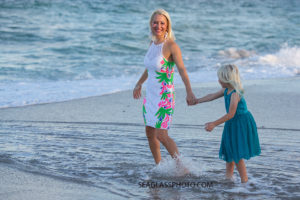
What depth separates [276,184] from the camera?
13.6 ft

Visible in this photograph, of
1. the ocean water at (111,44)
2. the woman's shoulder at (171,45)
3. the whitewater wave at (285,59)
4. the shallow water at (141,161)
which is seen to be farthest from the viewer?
the whitewater wave at (285,59)

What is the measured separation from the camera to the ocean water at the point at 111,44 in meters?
12.1

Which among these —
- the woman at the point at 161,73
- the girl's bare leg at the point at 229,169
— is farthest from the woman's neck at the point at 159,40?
the girl's bare leg at the point at 229,169

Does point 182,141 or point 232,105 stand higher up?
point 232,105

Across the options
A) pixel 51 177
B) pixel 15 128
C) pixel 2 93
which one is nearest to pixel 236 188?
pixel 51 177

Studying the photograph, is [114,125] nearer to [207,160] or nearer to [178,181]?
[207,160]

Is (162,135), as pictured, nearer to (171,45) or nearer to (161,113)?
(161,113)

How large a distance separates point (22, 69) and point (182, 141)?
9.13 metres

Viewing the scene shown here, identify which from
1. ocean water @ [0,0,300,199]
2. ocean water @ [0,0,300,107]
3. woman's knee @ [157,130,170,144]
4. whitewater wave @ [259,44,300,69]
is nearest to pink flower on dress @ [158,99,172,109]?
woman's knee @ [157,130,170,144]

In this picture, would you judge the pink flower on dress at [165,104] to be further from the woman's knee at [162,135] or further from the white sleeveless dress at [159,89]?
the woman's knee at [162,135]

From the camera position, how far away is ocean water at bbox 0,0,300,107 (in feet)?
39.7

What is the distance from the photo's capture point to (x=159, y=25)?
4.25 meters

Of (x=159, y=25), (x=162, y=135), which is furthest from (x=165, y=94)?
(x=159, y=25)

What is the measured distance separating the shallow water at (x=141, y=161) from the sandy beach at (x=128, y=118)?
41 mm
